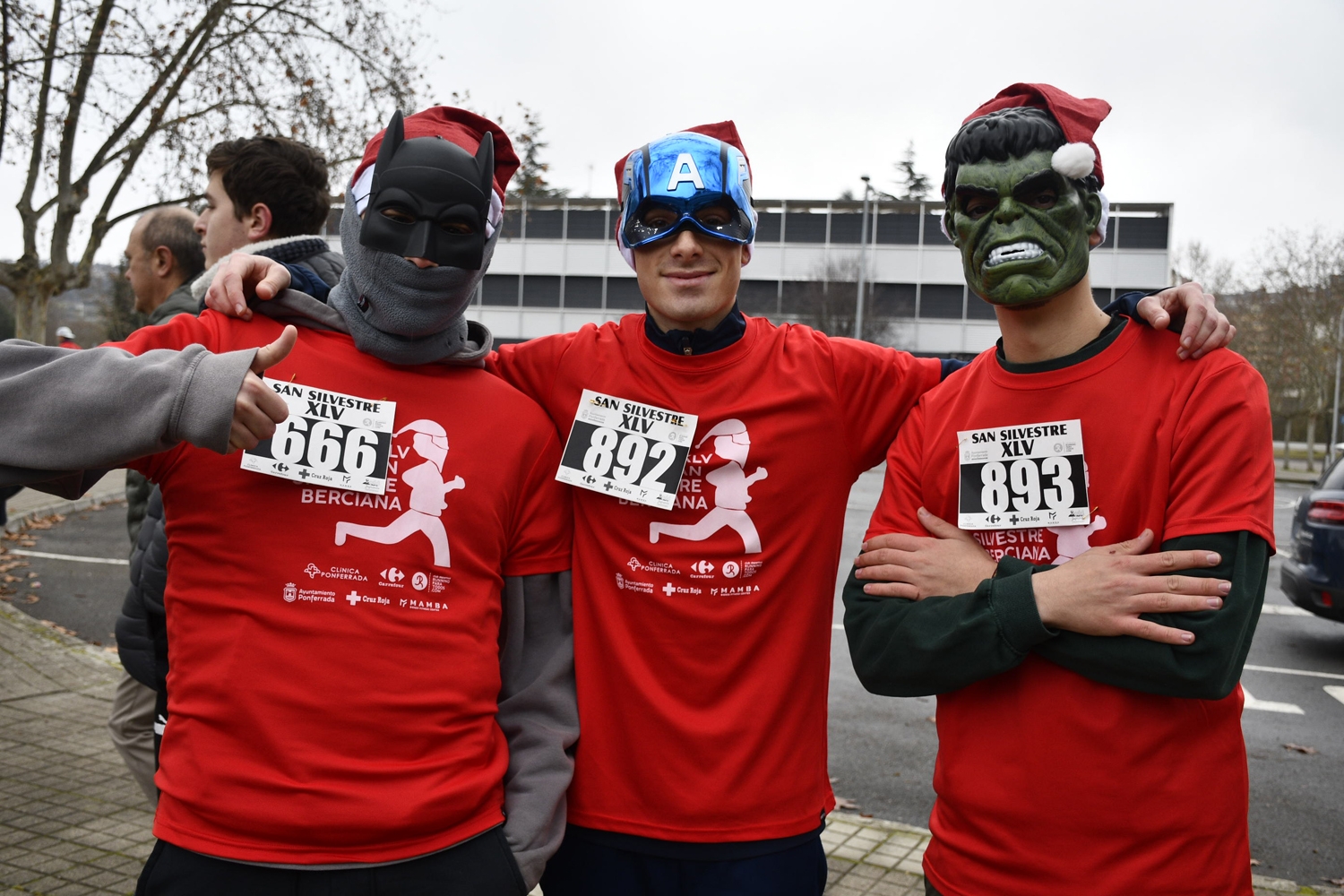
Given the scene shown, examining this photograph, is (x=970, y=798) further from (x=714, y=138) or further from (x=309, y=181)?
(x=309, y=181)

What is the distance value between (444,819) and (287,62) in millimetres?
10265

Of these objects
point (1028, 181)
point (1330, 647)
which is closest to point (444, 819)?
point (1028, 181)

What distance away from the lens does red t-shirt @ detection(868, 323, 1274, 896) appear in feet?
7.24

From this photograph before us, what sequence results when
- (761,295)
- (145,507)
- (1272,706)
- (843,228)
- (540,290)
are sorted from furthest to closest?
1. (540,290)
2. (843,228)
3. (761,295)
4. (1272,706)
5. (145,507)

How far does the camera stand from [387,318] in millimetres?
2445

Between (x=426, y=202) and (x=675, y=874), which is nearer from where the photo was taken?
(x=426, y=202)

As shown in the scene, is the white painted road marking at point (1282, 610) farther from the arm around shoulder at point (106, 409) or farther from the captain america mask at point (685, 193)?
the arm around shoulder at point (106, 409)

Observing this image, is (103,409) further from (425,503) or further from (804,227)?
(804,227)

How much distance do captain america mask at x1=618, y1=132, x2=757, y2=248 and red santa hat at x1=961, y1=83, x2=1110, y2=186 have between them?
643 millimetres

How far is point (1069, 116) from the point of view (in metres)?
2.51

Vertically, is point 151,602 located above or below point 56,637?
above

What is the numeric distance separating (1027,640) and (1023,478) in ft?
1.23

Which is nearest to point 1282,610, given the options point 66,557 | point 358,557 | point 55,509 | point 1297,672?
point 1297,672

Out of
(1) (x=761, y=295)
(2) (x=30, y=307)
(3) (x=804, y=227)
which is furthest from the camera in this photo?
(3) (x=804, y=227)
